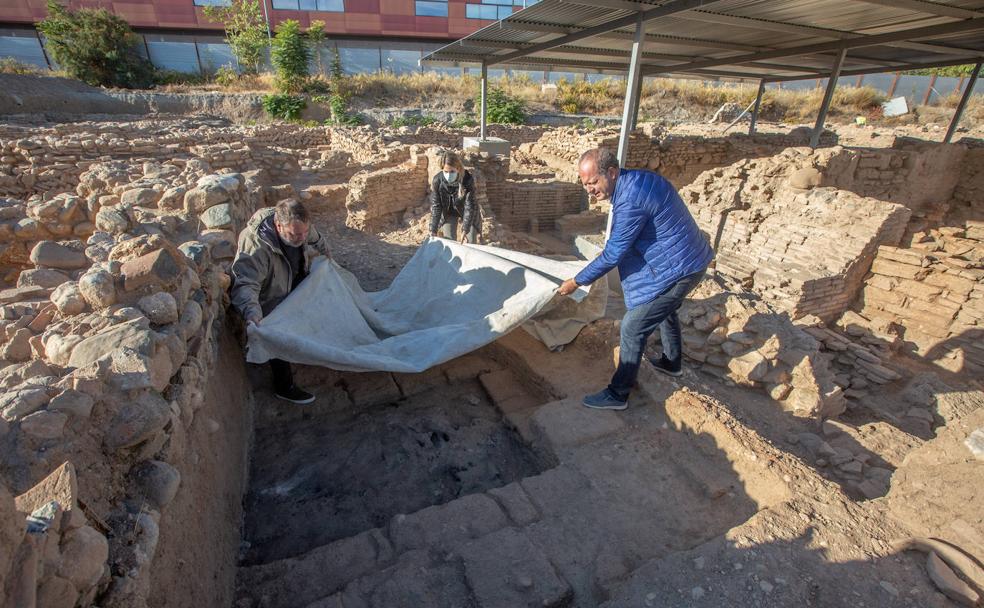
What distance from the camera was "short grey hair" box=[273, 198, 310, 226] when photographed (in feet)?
9.51

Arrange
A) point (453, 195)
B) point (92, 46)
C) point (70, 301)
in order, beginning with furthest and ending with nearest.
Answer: point (92, 46) < point (453, 195) < point (70, 301)

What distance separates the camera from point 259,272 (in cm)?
292

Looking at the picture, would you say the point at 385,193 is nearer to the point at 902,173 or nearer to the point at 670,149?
the point at 670,149

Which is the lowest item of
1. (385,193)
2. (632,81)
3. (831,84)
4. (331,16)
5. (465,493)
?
(465,493)

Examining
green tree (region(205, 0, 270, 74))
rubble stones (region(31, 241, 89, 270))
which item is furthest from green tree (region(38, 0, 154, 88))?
rubble stones (region(31, 241, 89, 270))

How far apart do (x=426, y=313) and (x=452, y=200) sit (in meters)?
2.12

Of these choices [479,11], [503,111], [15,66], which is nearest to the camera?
[503,111]

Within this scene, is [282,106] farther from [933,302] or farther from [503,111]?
[933,302]

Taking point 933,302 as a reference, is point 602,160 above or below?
above

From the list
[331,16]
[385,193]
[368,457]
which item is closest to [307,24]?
[331,16]

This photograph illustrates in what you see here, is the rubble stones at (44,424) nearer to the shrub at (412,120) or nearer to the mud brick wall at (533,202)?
the mud brick wall at (533,202)

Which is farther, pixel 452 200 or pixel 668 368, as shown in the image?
pixel 452 200

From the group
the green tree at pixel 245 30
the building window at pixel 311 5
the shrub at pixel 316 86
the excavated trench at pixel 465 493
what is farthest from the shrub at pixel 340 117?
the excavated trench at pixel 465 493

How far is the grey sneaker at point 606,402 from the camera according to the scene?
10.3 ft
